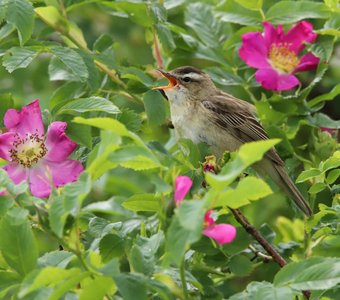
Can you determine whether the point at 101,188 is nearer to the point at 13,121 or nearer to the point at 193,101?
the point at 193,101

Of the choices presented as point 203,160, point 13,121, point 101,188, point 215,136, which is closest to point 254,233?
point 203,160

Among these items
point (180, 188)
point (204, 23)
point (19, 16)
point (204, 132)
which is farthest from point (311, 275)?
point (204, 132)

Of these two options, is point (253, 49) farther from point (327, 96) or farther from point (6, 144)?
point (6, 144)

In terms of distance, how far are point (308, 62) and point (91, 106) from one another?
1.16 meters

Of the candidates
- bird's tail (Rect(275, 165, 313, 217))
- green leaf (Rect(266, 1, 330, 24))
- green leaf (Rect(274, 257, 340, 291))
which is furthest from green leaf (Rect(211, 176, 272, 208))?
green leaf (Rect(266, 1, 330, 24))

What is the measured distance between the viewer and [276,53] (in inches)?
131

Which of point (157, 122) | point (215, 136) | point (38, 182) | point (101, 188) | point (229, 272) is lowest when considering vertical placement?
point (101, 188)

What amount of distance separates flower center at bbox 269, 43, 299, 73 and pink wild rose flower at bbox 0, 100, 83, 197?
102 cm

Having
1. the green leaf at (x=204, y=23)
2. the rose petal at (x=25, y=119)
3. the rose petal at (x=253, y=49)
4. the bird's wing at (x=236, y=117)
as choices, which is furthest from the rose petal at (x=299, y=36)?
the rose petal at (x=25, y=119)

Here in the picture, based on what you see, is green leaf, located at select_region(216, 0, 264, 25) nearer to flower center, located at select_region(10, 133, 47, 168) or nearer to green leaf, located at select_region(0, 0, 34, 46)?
green leaf, located at select_region(0, 0, 34, 46)

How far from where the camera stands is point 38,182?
2410mm

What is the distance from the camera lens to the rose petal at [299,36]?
3262mm

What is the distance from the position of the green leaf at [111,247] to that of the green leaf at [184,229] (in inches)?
25.8

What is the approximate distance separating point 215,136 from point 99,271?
2.29m
